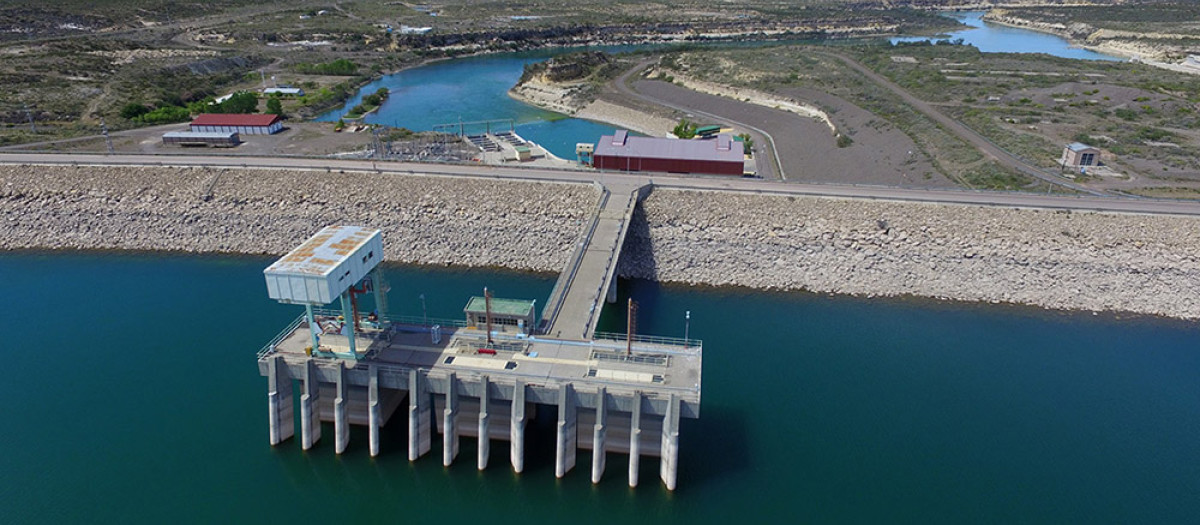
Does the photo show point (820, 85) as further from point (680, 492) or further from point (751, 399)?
point (680, 492)

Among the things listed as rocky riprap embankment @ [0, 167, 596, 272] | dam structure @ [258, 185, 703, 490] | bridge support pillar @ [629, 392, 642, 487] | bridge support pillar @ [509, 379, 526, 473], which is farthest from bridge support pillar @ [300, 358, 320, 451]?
rocky riprap embankment @ [0, 167, 596, 272]

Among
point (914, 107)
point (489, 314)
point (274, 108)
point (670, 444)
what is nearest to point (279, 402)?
point (489, 314)

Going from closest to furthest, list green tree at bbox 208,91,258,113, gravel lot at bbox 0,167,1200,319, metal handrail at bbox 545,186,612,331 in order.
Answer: metal handrail at bbox 545,186,612,331 → gravel lot at bbox 0,167,1200,319 → green tree at bbox 208,91,258,113

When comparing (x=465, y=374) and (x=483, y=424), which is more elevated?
(x=465, y=374)

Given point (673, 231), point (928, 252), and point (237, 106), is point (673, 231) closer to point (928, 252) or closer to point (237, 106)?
point (928, 252)

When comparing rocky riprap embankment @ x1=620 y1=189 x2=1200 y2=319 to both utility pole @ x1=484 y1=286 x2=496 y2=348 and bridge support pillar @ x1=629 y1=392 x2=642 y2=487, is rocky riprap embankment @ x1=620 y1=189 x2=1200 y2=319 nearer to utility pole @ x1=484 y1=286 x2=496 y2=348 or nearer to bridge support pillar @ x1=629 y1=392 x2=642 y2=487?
utility pole @ x1=484 y1=286 x2=496 y2=348

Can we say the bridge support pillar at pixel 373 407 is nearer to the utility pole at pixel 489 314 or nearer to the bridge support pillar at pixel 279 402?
the bridge support pillar at pixel 279 402

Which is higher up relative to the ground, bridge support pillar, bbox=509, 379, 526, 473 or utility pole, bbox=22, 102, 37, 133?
utility pole, bbox=22, 102, 37, 133
